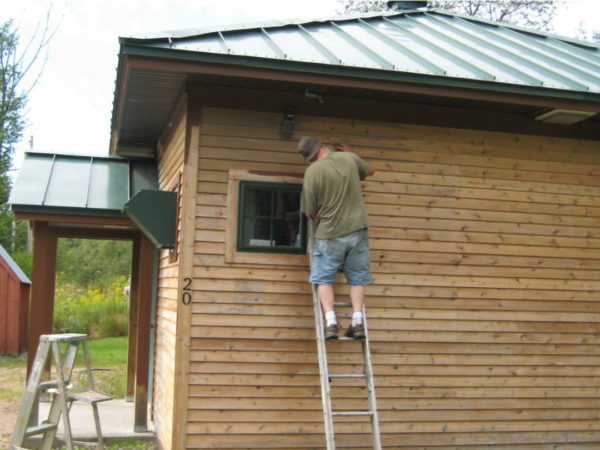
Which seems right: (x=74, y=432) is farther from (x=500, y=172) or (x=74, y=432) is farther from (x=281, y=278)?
(x=500, y=172)

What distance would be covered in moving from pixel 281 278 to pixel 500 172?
2.59m

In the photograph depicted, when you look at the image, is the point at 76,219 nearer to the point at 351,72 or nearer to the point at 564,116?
the point at 351,72

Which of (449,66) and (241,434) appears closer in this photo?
(241,434)

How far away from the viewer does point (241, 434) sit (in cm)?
695

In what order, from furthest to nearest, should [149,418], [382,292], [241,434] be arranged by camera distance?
Answer: 1. [149,418]
2. [382,292]
3. [241,434]

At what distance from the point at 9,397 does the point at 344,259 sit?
25.8 ft

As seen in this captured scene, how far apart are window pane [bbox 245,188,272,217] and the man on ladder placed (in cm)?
55

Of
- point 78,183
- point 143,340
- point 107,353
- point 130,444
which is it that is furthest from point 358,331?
point 107,353

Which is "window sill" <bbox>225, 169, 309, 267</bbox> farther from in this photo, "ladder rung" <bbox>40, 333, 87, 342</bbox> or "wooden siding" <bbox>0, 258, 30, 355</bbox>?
"wooden siding" <bbox>0, 258, 30, 355</bbox>

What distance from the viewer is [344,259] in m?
6.77

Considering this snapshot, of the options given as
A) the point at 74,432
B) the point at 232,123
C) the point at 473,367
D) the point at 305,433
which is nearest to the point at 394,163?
the point at 232,123

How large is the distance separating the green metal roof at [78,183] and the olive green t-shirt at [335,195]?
4.11 meters

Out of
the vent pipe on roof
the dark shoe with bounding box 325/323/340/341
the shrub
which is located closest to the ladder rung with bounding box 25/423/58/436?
the dark shoe with bounding box 325/323/340/341

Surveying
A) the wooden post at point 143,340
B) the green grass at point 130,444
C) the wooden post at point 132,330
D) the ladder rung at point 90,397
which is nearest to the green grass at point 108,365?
the wooden post at point 132,330
